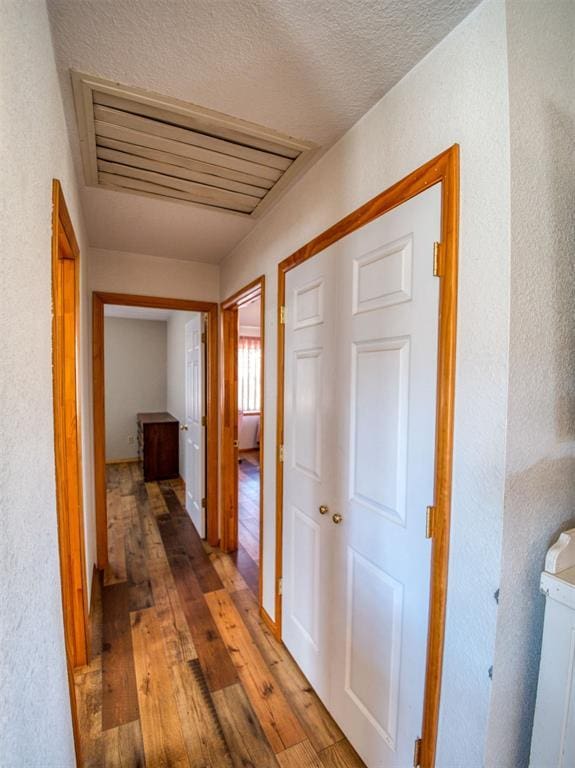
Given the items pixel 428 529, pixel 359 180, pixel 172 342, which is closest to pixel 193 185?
pixel 359 180

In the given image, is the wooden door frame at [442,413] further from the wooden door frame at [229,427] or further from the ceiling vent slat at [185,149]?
the wooden door frame at [229,427]

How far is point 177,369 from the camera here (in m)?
5.15

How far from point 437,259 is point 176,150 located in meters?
1.15

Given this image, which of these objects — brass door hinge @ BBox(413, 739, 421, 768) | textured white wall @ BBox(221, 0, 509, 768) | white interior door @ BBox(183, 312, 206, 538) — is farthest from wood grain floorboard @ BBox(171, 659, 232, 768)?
white interior door @ BBox(183, 312, 206, 538)

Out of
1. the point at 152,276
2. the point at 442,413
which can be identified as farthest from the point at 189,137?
the point at 152,276

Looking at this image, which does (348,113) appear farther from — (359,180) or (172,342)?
(172,342)

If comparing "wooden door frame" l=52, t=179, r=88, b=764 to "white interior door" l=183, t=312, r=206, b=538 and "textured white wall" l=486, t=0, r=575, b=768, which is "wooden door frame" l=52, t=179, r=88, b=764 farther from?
"textured white wall" l=486, t=0, r=575, b=768

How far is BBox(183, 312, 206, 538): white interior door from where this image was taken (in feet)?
10.1

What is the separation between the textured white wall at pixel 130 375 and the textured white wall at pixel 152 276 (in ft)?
10.7

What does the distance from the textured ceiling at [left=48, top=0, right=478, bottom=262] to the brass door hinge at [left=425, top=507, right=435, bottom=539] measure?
1.27 m

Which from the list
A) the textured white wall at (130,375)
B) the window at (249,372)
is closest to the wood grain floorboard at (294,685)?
the textured white wall at (130,375)

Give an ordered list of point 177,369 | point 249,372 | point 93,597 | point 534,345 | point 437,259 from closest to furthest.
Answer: point 534,345, point 437,259, point 93,597, point 177,369, point 249,372

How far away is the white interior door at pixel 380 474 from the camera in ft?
3.33

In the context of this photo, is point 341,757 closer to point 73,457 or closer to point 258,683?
point 258,683
